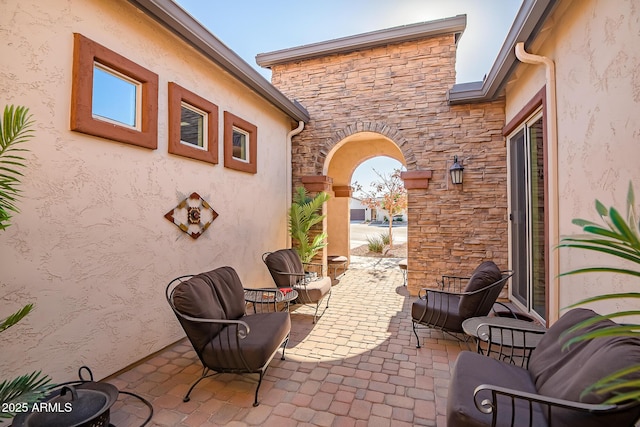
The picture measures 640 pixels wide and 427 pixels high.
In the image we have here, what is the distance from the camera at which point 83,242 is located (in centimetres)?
266

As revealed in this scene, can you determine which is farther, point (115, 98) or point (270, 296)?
point (270, 296)

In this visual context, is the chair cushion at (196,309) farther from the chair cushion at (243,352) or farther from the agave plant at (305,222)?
the agave plant at (305,222)

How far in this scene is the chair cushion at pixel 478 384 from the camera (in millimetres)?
1716

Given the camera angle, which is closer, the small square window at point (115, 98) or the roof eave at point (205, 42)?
the small square window at point (115, 98)

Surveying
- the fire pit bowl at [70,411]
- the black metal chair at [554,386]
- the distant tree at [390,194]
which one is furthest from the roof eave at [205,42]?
the distant tree at [390,194]

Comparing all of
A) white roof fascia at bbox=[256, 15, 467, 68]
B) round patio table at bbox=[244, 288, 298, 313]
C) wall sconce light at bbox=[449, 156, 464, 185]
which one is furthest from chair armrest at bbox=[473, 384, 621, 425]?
white roof fascia at bbox=[256, 15, 467, 68]

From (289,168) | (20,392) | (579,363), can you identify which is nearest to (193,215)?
(20,392)

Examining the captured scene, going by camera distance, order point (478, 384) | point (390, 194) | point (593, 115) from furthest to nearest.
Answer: point (390, 194) < point (593, 115) < point (478, 384)

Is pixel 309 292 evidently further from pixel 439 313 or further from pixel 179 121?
pixel 179 121

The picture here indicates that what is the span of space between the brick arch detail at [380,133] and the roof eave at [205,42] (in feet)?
4.35

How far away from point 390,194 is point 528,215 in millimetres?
7664

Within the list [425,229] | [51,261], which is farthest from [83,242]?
[425,229]

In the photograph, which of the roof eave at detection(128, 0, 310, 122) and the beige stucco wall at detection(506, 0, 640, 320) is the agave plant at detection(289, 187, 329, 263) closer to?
the roof eave at detection(128, 0, 310, 122)

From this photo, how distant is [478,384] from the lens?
2.02 m
